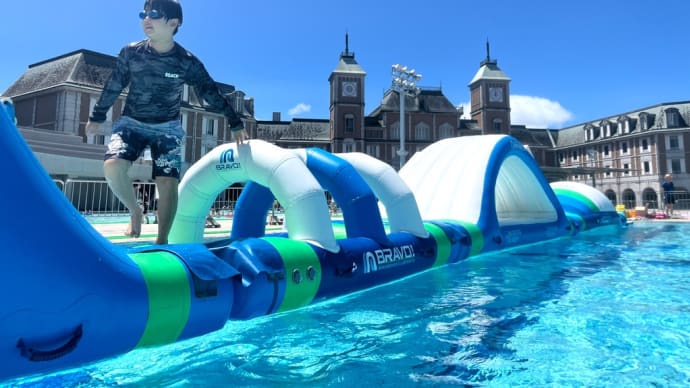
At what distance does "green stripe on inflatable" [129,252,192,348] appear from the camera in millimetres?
2297

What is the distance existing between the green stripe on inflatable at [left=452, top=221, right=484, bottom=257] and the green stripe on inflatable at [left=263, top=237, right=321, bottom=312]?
12.1ft

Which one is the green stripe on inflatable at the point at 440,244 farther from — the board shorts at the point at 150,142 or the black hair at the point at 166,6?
the black hair at the point at 166,6

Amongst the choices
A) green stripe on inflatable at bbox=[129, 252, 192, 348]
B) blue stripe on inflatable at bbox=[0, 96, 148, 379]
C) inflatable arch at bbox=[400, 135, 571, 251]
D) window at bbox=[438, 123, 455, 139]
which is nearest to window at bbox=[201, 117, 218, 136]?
window at bbox=[438, 123, 455, 139]

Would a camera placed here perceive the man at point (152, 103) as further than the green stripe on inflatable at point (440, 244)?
No

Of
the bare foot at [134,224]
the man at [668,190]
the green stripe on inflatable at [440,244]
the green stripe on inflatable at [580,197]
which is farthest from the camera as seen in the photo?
the man at [668,190]

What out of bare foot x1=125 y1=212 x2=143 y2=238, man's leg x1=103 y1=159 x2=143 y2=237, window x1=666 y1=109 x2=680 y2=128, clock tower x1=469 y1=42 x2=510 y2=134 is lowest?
bare foot x1=125 y1=212 x2=143 y2=238

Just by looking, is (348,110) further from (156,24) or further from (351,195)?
(156,24)

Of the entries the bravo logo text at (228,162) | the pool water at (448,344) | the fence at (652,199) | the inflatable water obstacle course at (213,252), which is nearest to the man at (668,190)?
the inflatable water obstacle course at (213,252)

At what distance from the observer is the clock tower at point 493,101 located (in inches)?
1734

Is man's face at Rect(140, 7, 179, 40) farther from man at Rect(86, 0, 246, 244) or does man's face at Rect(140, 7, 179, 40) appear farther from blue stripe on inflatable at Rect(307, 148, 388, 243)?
blue stripe on inflatable at Rect(307, 148, 388, 243)

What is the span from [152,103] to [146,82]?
6.2 inches

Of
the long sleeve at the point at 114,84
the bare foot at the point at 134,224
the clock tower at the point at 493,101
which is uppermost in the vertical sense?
the clock tower at the point at 493,101

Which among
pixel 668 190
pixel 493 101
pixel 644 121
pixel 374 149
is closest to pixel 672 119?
pixel 644 121

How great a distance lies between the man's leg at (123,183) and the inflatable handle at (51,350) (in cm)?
131
